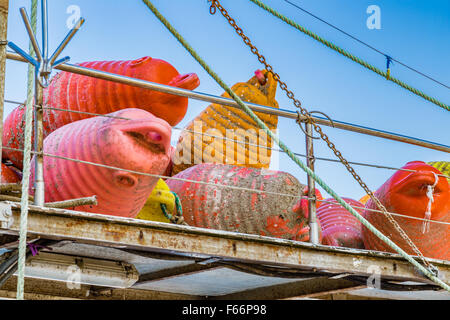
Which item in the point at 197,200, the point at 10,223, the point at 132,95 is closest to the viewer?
the point at 10,223

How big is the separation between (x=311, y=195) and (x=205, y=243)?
32.2 inches

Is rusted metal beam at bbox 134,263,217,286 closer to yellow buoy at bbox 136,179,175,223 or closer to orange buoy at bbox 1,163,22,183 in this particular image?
yellow buoy at bbox 136,179,175,223

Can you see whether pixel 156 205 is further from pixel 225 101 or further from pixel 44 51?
pixel 44 51

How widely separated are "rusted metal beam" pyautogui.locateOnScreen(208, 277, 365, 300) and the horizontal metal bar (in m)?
0.87

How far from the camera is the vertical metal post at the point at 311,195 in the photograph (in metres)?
3.66

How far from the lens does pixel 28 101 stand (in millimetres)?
2838

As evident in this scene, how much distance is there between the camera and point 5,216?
2723 mm

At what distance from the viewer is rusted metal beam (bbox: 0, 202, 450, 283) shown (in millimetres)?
2881

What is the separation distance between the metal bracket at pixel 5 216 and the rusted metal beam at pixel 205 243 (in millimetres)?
27

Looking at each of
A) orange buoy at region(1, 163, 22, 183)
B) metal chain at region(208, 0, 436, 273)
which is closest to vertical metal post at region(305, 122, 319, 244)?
metal chain at region(208, 0, 436, 273)

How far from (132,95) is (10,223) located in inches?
63.4
